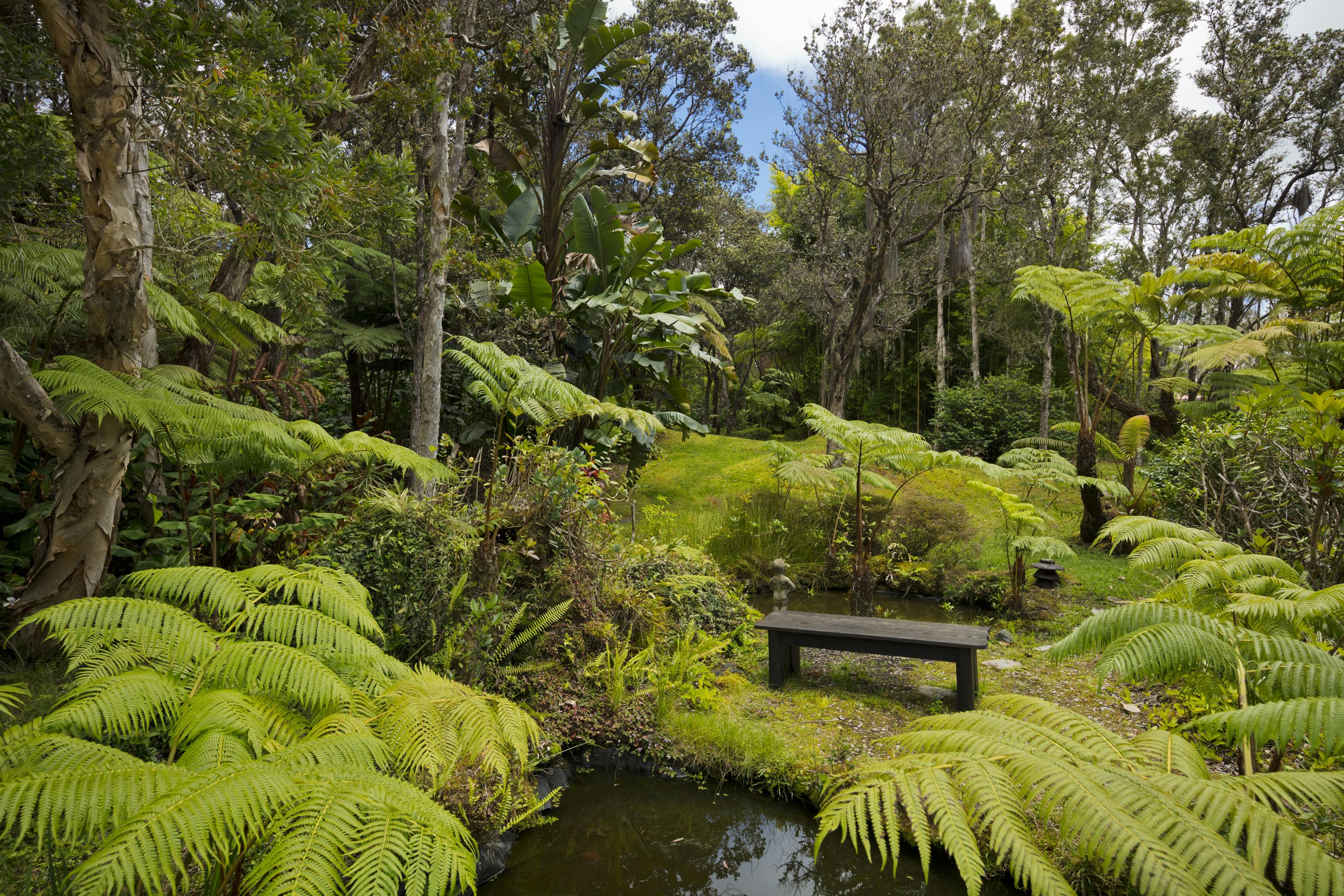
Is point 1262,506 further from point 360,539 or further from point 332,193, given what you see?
point 332,193

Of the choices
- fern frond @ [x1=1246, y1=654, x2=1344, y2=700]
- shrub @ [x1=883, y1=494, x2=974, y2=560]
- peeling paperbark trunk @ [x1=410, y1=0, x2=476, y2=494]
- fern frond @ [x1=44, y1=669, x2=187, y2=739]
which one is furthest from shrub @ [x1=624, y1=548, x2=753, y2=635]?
fern frond @ [x1=44, y1=669, x2=187, y2=739]

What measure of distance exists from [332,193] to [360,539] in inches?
78.6

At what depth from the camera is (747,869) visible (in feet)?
9.46

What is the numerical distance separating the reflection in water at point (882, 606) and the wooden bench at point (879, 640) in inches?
66.2

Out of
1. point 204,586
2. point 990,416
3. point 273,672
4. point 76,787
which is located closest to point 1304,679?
point 273,672

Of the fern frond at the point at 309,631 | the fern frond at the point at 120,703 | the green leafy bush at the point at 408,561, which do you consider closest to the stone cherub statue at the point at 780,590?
the green leafy bush at the point at 408,561

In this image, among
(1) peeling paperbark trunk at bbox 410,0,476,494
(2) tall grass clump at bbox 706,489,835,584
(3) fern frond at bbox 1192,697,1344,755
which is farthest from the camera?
(2) tall grass clump at bbox 706,489,835,584

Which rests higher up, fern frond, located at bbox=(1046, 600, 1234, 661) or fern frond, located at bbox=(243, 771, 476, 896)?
fern frond, located at bbox=(1046, 600, 1234, 661)

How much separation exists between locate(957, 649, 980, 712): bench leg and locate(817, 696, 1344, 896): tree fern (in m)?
1.92

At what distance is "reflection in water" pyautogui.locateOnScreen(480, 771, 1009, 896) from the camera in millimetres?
2748

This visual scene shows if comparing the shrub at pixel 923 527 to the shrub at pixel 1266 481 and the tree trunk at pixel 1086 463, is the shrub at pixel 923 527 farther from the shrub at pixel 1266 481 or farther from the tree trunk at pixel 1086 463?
the shrub at pixel 1266 481

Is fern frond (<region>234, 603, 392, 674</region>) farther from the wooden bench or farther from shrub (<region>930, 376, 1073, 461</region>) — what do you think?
shrub (<region>930, 376, 1073, 461</region>)

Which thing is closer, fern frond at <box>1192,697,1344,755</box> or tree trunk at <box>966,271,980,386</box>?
fern frond at <box>1192,697,1344,755</box>

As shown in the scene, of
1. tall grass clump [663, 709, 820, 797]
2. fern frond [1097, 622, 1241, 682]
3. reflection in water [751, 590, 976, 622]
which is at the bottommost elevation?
tall grass clump [663, 709, 820, 797]
